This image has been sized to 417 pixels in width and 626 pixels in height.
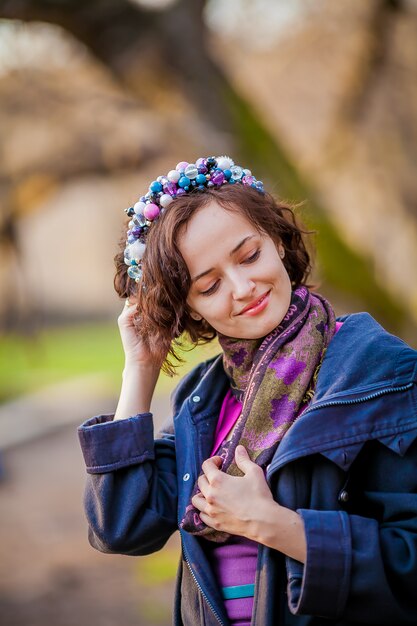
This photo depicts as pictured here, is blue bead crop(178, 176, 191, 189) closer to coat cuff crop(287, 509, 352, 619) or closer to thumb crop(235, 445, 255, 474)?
thumb crop(235, 445, 255, 474)

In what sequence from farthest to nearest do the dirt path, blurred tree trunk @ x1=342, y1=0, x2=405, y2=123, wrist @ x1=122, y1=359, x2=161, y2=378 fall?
blurred tree trunk @ x1=342, y1=0, x2=405, y2=123
the dirt path
wrist @ x1=122, y1=359, x2=161, y2=378

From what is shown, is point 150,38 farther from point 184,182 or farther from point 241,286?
point 241,286

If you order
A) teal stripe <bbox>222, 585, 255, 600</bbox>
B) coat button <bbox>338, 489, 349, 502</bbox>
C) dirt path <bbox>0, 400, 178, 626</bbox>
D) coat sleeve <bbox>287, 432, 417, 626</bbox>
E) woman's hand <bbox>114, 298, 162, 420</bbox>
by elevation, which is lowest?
dirt path <bbox>0, 400, 178, 626</bbox>

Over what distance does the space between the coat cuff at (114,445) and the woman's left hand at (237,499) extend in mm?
219

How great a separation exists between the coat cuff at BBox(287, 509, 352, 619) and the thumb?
189 millimetres

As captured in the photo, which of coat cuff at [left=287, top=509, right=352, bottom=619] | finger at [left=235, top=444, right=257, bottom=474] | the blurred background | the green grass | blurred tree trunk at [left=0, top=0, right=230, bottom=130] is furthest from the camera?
the green grass

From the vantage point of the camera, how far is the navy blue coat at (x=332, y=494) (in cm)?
162

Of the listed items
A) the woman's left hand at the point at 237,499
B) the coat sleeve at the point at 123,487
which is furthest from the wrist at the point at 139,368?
the woman's left hand at the point at 237,499

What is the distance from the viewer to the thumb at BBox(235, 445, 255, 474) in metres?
1.76

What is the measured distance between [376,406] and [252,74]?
22.0ft

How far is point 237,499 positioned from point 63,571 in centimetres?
352

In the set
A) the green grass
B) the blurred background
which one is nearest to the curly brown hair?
the blurred background

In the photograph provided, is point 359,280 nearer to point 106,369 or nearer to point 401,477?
point 401,477

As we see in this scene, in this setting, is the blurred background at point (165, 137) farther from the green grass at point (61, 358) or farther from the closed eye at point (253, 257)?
the green grass at point (61, 358)
